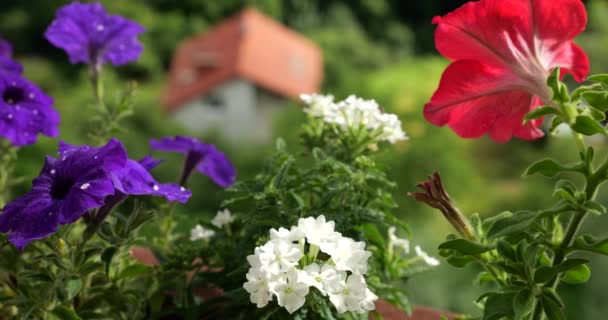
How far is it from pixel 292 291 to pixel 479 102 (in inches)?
6.1

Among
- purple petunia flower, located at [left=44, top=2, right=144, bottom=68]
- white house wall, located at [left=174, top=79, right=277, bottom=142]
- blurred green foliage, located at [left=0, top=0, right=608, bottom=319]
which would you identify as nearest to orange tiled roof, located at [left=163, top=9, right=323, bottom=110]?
white house wall, located at [left=174, top=79, right=277, bottom=142]

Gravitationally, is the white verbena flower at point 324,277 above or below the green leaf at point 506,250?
below

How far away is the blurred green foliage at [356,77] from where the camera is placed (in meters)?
7.83

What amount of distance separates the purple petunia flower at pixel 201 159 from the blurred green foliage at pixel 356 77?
14.0ft

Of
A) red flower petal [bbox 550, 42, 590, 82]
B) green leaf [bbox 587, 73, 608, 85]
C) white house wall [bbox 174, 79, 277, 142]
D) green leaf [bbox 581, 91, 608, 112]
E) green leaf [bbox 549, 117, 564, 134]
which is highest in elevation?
green leaf [bbox 587, 73, 608, 85]

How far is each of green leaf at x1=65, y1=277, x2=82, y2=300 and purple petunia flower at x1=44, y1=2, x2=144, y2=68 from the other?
268 mm

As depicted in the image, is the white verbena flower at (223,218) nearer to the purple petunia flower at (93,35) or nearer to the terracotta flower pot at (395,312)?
the terracotta flower pot at (395,312)

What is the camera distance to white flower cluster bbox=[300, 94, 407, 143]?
0.56 meters

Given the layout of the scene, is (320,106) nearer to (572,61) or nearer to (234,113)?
(572,61)

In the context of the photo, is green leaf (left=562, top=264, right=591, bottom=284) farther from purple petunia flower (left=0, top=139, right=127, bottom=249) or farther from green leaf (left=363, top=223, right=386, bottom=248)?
purple petunia flower (left=0, top=139, right=127, bottom=249)

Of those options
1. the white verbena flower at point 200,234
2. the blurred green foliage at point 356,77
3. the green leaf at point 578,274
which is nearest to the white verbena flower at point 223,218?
the white verbena flower at point 200,234

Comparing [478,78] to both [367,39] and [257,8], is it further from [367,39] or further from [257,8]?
[367,39]

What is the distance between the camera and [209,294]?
0.60 m

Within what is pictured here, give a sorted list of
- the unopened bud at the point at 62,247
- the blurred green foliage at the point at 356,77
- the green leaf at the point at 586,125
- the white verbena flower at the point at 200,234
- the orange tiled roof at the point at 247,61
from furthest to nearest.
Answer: the orange tiled roof at the point at 247,61, the blurred green foliage at the point at 356,77, the white verbena flower at the point at 200,234, the unopened bud at the point at 62,247, the green leaf at the point at 586,125
